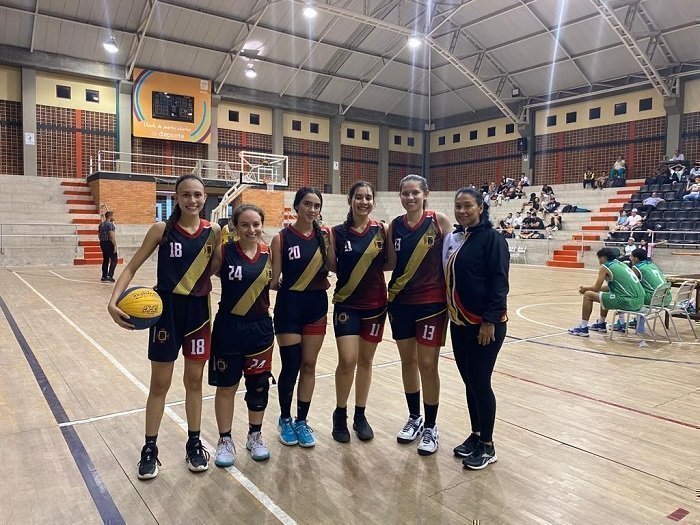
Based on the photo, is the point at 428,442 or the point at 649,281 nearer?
the point at 428,442

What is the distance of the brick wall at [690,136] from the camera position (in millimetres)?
20406

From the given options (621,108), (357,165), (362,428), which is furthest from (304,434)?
(357,165)

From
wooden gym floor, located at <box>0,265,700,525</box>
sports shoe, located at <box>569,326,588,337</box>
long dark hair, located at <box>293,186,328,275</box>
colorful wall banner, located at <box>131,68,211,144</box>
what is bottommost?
wooden gym floor, located at <box>0,265,700,525</box>

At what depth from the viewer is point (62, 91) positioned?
20.5 meters

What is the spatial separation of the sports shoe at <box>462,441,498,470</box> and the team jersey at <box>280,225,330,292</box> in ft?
4.08

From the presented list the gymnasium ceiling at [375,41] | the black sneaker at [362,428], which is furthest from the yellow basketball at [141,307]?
Answer: the gymnasium ceiling at [375,41]

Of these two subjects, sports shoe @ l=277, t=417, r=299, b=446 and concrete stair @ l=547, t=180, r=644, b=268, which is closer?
sports shoe @ l=277, t=417, r=299, b=446

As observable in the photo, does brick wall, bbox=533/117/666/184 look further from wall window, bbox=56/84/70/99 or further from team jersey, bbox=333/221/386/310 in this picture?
team jersey, bbox=333/221/386/310

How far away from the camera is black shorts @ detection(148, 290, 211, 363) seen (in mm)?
2662

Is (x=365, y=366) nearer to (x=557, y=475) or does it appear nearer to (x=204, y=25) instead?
(x=557, y=475)

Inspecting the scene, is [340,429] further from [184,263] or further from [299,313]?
[184,263]

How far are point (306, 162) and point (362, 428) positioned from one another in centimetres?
2425

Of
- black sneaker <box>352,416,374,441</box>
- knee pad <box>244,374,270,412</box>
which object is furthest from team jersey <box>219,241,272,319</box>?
black sneaker <box>352,416,374,441</box>

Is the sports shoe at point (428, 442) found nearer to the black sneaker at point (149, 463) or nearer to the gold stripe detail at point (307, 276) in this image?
the gold stripe detail at point (307, 276)
